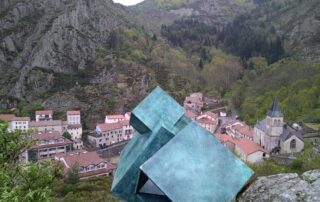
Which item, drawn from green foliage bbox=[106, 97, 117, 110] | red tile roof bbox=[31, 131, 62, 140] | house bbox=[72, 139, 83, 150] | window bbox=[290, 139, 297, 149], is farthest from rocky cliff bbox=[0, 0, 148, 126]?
window bbox=[290, 139, 297, 149]

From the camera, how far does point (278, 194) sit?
613 cm

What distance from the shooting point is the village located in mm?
39781

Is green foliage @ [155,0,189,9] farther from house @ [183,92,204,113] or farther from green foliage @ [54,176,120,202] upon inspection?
green foliage @ [54,176,120,202]

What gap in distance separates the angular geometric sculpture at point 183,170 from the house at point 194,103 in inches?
2193

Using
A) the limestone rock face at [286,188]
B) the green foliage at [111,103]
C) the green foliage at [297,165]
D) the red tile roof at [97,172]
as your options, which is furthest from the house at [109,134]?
the limestone rock face at [286,188]

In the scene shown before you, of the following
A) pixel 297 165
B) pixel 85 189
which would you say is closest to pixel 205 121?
pixel 297 165

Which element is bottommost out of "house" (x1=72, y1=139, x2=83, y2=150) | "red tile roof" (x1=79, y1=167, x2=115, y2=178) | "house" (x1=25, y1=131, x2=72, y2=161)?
"house" (x1=72, y1=139, x2=83, y2=150)

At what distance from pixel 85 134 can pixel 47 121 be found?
18.9 ft

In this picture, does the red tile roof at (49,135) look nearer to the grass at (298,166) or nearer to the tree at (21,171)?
the grass at (298,166)

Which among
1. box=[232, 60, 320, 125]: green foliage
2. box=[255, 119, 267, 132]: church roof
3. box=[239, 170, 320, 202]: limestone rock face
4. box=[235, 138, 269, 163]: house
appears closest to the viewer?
box=[239, 170, 320, 202]: limestone rock face

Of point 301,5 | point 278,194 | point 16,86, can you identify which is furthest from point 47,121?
point 301,5

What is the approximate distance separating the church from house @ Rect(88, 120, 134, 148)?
20800mm

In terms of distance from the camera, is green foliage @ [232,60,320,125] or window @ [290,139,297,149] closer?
window @ [290,139,297,149]

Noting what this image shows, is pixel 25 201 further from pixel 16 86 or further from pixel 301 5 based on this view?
pixel 301 5
